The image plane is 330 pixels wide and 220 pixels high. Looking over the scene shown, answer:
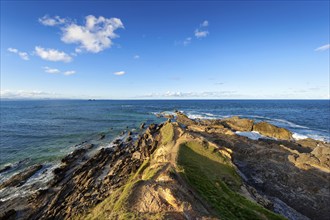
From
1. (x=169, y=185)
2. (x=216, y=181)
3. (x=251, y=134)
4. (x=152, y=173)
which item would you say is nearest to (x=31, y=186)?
(x=152, y=173)

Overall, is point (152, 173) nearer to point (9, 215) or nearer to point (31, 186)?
point (9, 215)

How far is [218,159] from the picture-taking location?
20109 millimetres

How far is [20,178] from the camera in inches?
938

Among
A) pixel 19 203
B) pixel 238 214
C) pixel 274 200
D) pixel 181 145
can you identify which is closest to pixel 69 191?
pixel 19 203

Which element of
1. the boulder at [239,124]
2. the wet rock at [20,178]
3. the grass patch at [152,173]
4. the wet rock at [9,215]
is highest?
the grass patch at [152,173]

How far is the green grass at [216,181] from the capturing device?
11.4 m

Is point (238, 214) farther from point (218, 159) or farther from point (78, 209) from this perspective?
point (78, 209)

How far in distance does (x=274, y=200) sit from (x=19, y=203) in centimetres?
2375

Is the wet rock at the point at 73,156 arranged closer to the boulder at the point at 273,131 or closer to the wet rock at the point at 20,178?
the wet rock at the point at 20,178

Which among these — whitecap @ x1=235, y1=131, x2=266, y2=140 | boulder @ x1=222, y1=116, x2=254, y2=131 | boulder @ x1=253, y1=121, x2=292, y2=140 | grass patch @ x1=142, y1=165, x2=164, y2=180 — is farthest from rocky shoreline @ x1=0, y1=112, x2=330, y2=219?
boulder @ x1=222, y1=116, x2=254, y2=131

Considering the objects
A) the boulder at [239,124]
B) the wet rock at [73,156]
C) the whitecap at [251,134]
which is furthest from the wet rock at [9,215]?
the boulder at [239,124]

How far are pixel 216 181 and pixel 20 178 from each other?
23.6m

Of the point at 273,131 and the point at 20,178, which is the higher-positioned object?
the point at 273,131

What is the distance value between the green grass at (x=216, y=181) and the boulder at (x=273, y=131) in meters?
30.4
